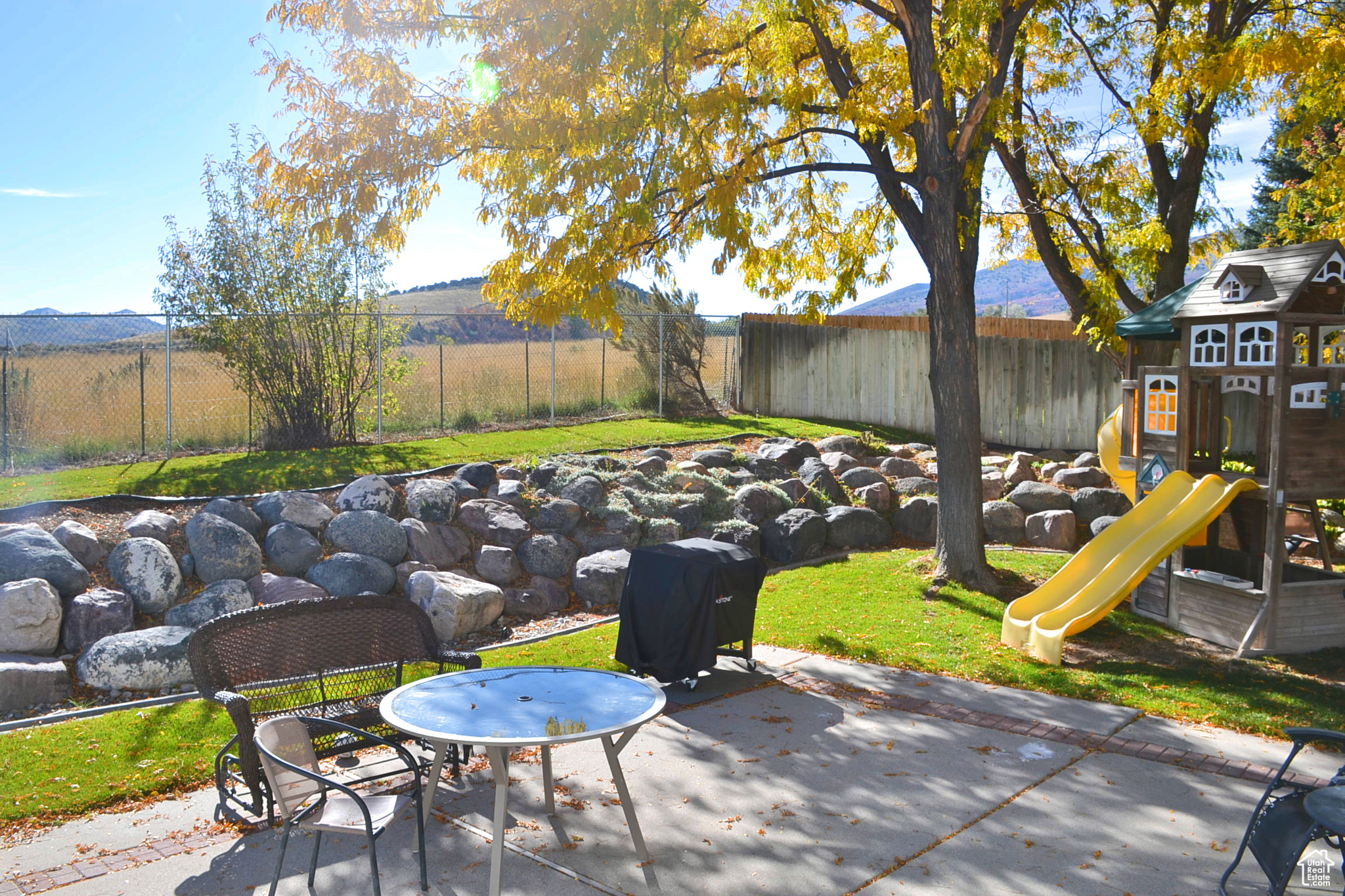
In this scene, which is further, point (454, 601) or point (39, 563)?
point (454, 601)

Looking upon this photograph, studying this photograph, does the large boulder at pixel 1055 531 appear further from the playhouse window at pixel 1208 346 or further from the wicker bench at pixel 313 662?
the wicker bench at pixel 313 662

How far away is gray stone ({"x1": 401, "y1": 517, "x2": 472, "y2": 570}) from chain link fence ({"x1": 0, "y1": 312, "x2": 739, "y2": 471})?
93.9 inches

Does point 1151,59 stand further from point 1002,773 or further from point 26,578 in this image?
point 26,578

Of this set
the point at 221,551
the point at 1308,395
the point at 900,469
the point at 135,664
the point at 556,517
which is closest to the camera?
the point at 135,664

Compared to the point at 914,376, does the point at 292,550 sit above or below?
below

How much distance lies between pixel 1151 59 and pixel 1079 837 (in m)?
10.8

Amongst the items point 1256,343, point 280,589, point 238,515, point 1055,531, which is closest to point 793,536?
point 1055,531

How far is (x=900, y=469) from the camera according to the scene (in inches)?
575

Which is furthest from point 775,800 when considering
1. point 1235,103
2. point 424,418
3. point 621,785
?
point 424,418

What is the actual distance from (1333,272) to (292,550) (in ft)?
31.0

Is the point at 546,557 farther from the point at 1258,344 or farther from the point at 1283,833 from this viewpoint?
the point at 1283,833

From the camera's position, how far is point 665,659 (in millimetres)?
6906

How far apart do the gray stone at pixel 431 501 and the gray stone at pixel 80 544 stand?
A: 2.93m

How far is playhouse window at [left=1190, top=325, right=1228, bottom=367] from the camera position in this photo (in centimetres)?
855
